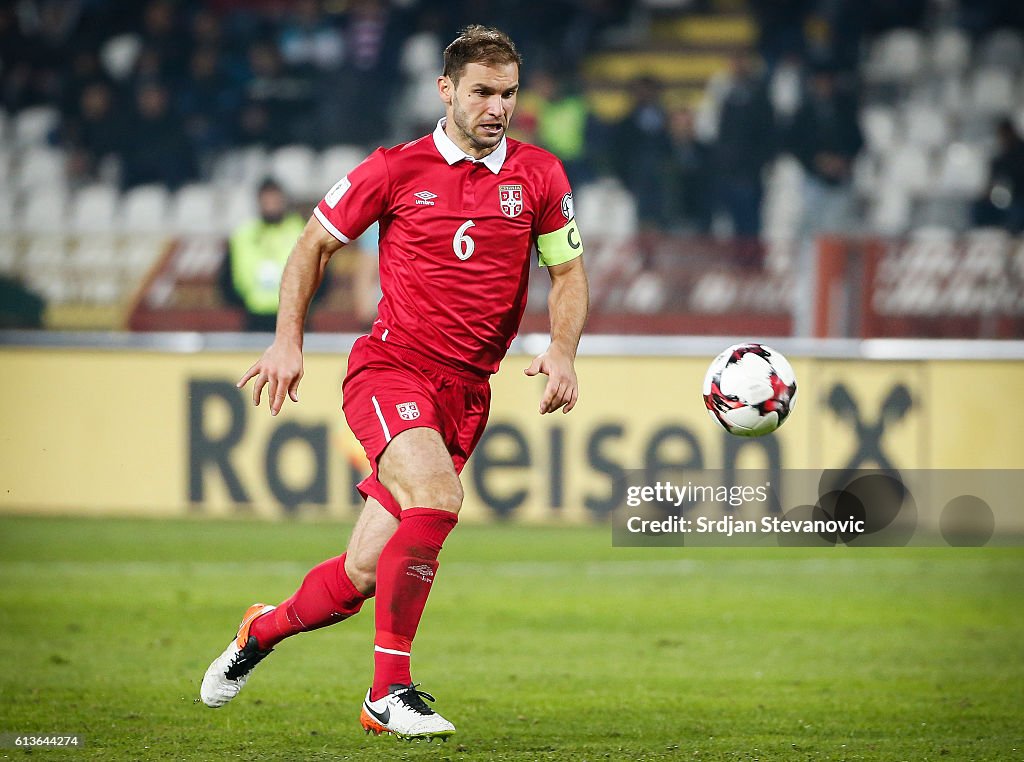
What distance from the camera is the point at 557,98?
47.8ft

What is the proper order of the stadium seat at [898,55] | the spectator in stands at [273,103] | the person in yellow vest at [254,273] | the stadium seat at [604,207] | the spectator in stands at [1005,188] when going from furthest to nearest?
1. the stadium seat at [898,55]
2. the spectator in stands at [273,103]
3. the stadium seat at [604,207]
4. the spectator in stands at [1005,188]
5. the person in yellow vest at [254,273]

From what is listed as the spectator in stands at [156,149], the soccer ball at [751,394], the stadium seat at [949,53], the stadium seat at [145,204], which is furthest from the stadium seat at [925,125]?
the soccer ball at [751,394]

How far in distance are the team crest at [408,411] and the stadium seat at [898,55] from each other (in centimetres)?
1254

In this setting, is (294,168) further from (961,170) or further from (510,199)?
(510,199)

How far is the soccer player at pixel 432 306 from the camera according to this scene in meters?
4.59

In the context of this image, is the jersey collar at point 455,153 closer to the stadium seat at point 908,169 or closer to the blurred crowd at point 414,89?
the blurred crowd at point 414,89

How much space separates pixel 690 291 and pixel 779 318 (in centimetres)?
68

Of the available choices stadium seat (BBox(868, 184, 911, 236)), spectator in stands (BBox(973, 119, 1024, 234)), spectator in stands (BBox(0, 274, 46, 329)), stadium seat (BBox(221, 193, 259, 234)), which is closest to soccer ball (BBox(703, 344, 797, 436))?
spectator in stands (BBox(0, 274, 46, 329))

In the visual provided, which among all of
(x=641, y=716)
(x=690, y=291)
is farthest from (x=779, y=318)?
(x=641, y=716)

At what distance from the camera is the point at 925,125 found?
51.4 ft

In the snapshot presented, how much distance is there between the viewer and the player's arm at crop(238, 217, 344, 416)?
450 centimetres

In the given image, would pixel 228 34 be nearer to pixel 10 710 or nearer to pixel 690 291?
pixel 690 291

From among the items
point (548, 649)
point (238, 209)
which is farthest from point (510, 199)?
point (238, 209)

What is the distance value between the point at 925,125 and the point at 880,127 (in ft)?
1.65
